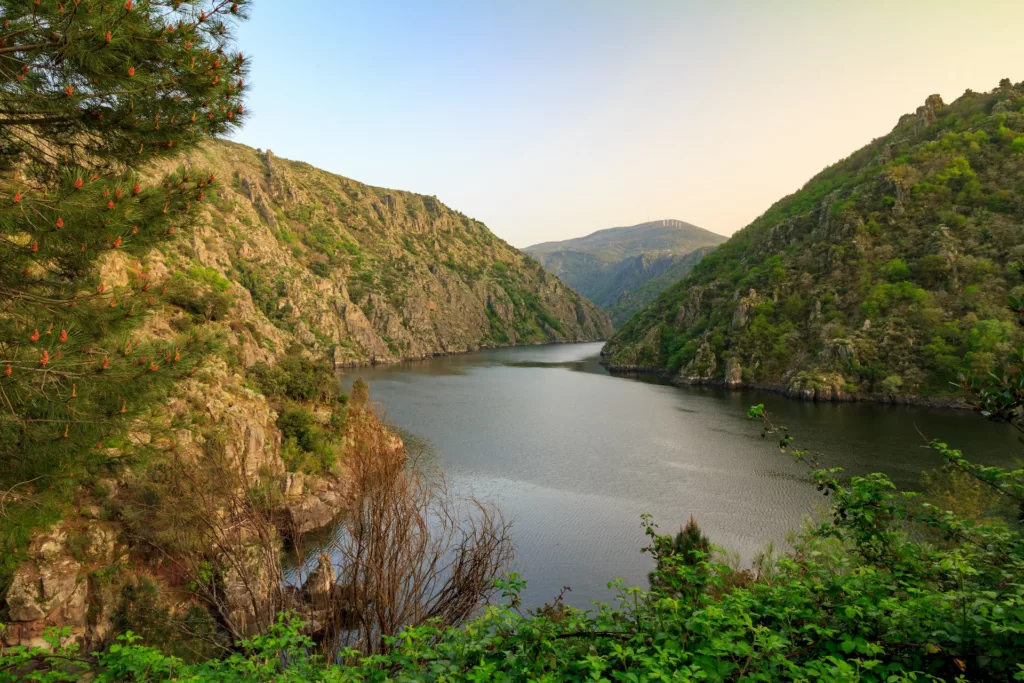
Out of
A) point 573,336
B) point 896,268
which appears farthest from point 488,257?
point 896,268

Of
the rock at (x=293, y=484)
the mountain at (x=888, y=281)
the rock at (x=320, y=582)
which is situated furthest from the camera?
the mountain at (x=888, y=281)

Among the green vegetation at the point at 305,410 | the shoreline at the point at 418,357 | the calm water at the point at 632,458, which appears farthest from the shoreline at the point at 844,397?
the shoreline at the point at 418,357

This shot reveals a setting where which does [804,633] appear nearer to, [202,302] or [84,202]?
[84,202]

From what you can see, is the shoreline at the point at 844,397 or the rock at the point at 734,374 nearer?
the shoreline at the point at 844,397

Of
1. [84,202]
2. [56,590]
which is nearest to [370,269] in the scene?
[56,590]

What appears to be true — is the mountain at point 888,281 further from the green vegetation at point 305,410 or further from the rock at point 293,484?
the rock at point 293,484

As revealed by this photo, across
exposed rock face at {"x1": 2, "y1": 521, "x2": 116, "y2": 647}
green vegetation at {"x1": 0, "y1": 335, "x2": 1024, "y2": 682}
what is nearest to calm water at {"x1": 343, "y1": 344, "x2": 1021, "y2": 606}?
exposed rock face at {"x1": 2, "y1": 521, "x2": 116, "y2": 647}

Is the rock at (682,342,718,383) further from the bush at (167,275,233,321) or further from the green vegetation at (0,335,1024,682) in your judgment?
the green vegetation at (0,335,1024,682)
